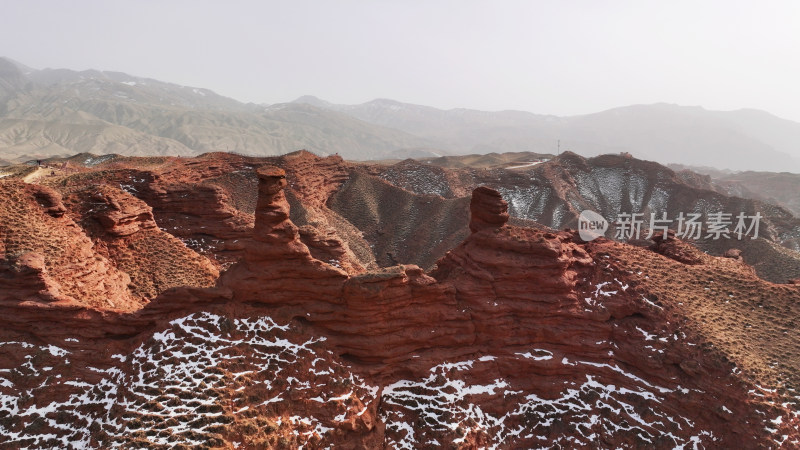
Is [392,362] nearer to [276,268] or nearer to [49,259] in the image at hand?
[276,268]

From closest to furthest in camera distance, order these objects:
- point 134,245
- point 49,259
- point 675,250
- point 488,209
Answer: point 49,259 < point 488,209 < point 675,250 < point 134,245

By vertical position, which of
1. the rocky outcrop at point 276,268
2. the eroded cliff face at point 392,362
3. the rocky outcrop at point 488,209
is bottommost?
the eroded cliff face at point 392,362

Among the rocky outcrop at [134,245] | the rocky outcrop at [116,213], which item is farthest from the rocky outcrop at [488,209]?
the rocky outcrop at [116,213]

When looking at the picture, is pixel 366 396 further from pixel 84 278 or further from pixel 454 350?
pixel 84 278

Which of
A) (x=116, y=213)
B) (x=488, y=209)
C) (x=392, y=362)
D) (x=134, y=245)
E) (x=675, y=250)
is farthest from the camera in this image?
(x=134, y=245)

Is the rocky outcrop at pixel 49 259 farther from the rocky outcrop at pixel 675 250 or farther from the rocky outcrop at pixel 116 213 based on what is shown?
the rocky outcrop at pixel 675 250

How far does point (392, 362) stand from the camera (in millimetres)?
18906

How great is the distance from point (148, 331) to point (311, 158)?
54104 mm

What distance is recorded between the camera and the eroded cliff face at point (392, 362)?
15930 millimetres

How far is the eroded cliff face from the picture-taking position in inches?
627

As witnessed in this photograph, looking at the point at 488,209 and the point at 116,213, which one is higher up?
the point at 488,209

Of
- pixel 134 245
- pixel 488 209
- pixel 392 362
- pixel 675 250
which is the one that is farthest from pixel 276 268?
pixel 675 250

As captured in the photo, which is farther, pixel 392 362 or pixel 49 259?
pixel 49 259

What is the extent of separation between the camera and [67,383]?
16.5 m
